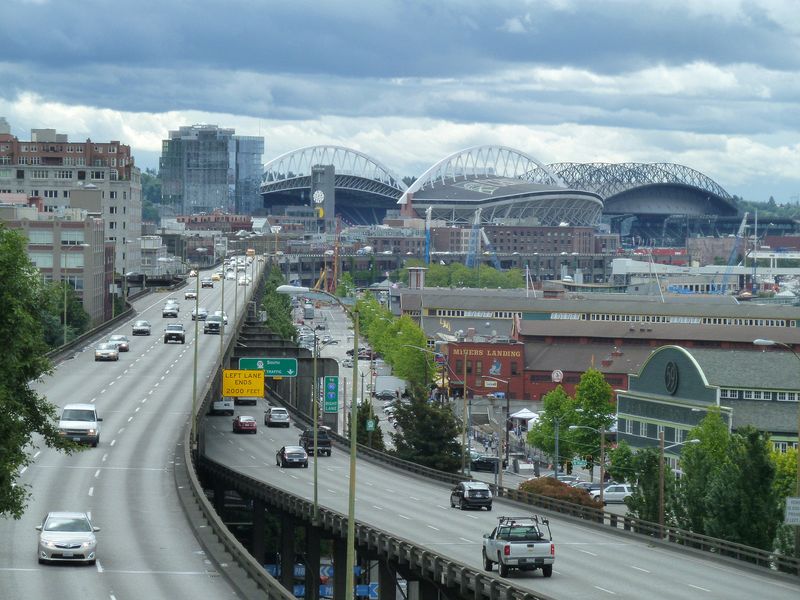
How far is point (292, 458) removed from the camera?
8038 centimetres

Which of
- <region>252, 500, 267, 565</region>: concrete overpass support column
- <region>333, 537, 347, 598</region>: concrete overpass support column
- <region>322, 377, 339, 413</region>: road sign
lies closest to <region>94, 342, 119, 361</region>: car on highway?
<region>322, 377, 339, 413</region>: road sign

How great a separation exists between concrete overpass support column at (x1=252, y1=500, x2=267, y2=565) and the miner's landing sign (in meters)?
32.9

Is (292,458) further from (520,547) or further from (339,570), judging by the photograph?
(520,547)

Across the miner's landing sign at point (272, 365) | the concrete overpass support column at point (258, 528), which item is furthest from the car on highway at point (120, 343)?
the concrete overpass support column at point (258, 528)

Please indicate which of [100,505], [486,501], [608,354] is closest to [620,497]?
[486,501]

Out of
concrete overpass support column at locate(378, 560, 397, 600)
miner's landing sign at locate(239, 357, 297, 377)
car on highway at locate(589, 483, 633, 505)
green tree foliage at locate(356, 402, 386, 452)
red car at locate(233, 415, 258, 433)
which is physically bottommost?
car on highway at locate(589, 483, 633, 505)

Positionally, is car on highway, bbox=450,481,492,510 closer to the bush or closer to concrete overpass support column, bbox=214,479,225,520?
the bush

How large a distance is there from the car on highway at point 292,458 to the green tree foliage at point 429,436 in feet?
52.7

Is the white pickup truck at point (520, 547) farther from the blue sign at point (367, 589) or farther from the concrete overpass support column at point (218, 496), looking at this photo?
the concrete overpass support column at point (218, 496)

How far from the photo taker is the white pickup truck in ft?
142

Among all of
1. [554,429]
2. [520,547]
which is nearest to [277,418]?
[554,429]

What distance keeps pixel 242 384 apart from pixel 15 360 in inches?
2396

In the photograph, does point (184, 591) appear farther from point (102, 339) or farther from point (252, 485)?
point (102, 339)

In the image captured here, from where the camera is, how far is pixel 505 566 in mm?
43188
